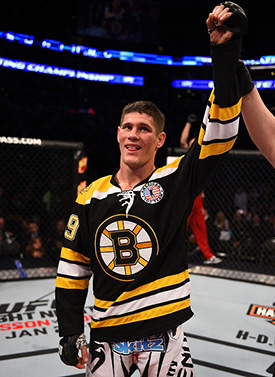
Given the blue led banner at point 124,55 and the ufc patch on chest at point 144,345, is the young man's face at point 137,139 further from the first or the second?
the blue led banner at point 124,55

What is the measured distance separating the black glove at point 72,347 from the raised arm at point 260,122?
0.85 metres

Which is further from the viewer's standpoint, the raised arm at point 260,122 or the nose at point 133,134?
the nose at point 133,134

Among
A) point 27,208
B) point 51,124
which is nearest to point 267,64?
point 51,124

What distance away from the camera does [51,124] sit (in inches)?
378

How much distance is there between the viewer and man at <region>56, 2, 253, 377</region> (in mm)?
1146

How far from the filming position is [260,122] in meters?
1.00

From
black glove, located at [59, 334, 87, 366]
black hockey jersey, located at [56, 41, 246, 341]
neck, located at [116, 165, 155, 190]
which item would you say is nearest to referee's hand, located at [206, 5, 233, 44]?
black hockey jersey, located at [56, 41, 246, 341]

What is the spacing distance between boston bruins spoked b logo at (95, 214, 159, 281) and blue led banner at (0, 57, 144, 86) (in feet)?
25.3

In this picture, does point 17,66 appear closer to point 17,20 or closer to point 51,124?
point 17,20

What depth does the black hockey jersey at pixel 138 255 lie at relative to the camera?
115cm

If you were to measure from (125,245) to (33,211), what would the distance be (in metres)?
5.75

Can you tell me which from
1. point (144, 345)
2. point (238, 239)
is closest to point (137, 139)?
point (144, 345)

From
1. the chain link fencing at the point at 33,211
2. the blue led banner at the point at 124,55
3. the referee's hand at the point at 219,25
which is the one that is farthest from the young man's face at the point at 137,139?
the blue led banner at the point at 124,55

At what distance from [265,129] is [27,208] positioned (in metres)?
6.17
